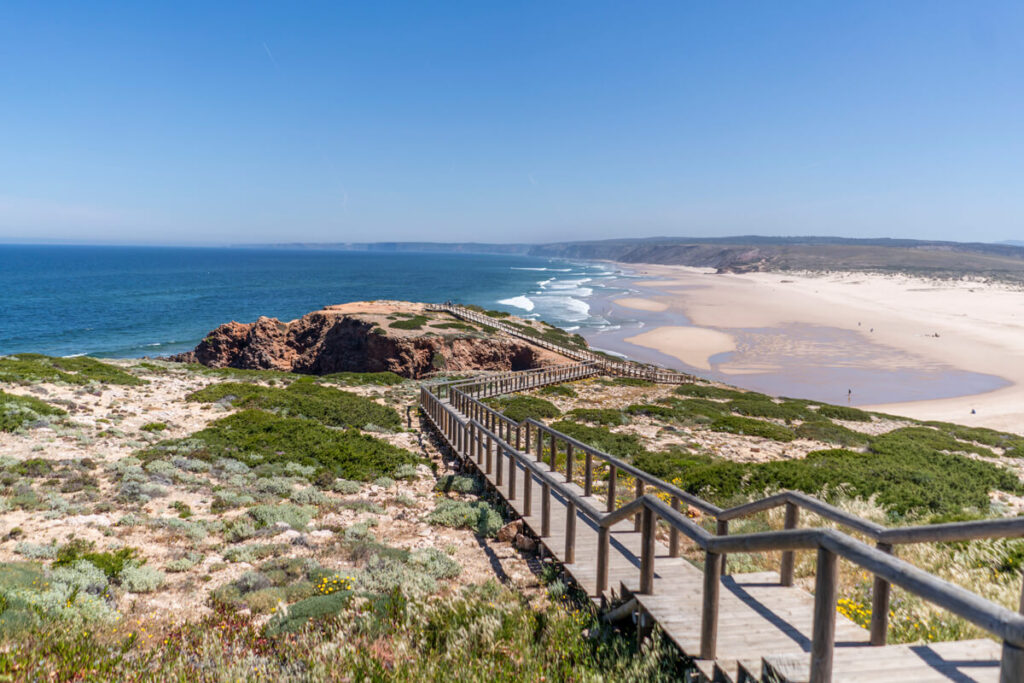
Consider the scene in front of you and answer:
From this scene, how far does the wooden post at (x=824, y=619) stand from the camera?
9.55 feet

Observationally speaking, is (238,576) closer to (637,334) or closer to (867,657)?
(867,657)

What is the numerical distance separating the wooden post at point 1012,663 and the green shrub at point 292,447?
35.7ft

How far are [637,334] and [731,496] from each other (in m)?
47.8

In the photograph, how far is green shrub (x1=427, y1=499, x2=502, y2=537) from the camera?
8.51 meters

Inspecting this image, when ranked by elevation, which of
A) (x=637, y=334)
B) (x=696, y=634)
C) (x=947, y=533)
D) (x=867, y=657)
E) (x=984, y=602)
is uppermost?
(x=984, y=602)

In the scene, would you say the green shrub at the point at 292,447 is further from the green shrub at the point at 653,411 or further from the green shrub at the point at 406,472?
the green shrub at the point at 653,411

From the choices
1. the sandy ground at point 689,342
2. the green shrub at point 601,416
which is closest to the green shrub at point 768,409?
the green shrub at point 601,416

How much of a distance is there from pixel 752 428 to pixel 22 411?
806 inches

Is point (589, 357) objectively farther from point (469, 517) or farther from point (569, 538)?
point (569, 538)

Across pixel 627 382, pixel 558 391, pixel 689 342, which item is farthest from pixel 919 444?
pixel 689 342

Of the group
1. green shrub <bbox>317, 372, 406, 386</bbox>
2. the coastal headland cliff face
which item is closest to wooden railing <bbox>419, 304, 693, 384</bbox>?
the coastal headland cliff face

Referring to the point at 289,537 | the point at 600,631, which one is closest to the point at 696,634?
the point at 600,631

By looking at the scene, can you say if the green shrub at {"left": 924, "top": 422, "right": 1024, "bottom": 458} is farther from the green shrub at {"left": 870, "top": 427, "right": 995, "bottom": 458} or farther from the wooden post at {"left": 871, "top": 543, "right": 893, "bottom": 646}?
the wooden post at {"left": 871, "top": 543, "right": 893, "bottom": 646}

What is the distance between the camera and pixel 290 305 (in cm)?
8538
